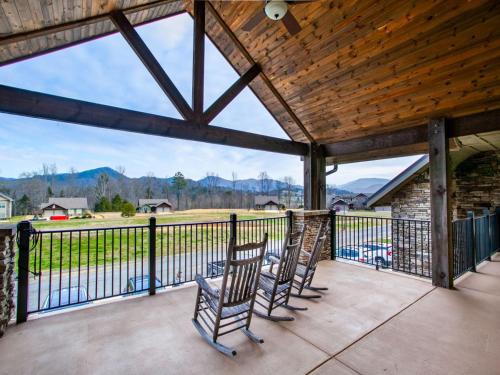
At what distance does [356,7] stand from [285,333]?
407 cm

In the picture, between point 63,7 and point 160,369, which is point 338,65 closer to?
point 63,7

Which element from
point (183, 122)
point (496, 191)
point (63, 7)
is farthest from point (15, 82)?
point (496, 191)

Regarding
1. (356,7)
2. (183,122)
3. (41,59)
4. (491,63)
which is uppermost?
(356,7)

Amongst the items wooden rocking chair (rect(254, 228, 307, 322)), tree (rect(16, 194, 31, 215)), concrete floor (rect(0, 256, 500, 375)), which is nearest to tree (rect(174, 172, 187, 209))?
tree (rect(16, 194, 31, 215))

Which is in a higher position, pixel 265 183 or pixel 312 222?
pixel 265 183

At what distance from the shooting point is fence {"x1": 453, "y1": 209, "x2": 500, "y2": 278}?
14.2 feet

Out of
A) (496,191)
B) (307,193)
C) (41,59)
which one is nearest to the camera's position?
(41,59)

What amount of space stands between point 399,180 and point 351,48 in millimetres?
4870

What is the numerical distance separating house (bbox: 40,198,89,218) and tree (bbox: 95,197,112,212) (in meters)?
0.17

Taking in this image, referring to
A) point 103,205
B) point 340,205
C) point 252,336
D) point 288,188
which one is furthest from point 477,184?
point 103,205

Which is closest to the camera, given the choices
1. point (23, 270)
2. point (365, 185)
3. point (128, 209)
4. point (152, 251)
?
point (23, 270)

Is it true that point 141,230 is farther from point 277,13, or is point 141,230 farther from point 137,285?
point 277,13

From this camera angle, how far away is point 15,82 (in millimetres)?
2957

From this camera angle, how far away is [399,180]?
705 centimetres
